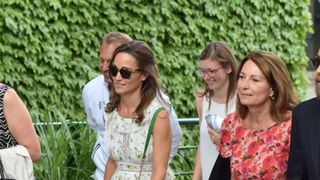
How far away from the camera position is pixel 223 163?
18.7 feet

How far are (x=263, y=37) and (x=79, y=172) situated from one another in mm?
3984

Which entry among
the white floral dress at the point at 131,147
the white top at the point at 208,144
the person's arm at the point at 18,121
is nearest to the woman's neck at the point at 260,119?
the white floral dress at the point at 131,147

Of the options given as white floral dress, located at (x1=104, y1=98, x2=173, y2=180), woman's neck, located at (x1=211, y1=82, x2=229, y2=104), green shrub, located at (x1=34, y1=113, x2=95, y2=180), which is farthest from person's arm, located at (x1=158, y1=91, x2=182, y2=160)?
green shrub, located at (x1=34, y1=113, x2=95, y2=180)

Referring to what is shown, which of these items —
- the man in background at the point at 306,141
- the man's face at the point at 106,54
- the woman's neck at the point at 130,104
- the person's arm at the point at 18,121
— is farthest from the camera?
the man's face at the point at 106,54

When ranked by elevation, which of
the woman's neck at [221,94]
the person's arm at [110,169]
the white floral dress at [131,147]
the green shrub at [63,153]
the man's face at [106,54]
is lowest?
the green shrub at [63,153]

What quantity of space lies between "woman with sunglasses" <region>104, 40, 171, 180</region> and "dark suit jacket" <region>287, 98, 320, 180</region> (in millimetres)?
1172

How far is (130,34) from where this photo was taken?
33.2 feet

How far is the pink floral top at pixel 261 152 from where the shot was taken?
5.44 metres

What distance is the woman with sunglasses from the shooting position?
5.88 m

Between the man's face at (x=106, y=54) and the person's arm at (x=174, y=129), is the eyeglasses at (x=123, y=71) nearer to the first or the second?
the person's arm at (x=174, y=129)

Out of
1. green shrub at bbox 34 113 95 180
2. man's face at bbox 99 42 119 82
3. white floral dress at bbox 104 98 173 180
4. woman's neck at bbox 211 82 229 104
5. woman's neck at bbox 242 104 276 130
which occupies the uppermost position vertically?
man's face at bbox 99 42 119 82

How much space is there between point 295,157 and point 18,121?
1.58 m

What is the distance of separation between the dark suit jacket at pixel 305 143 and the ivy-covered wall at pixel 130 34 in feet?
15.7

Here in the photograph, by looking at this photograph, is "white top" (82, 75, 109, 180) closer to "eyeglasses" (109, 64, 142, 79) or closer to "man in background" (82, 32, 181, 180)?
"man in background" (82, 32, 181, 180)
